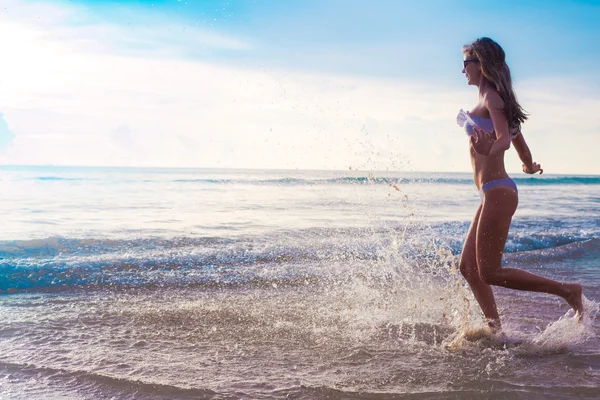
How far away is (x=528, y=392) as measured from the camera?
3.29 meters

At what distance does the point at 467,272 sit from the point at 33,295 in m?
4.77

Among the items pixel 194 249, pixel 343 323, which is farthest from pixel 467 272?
pixel 194 249

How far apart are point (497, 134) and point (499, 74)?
48cm

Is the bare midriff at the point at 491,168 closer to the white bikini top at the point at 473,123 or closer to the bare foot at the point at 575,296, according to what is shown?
the white bikini top at the point at 473,123

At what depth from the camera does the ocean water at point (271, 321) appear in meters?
3.46

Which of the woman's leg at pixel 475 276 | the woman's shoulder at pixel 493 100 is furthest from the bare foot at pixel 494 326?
the woman's shoulder at pixel 493 100

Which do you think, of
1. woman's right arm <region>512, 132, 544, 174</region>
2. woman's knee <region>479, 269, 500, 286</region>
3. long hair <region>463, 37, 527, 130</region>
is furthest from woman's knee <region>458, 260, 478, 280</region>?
long hair <region>463, 37, 527, 130</region>

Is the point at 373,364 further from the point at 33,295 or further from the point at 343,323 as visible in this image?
the point at 33,295

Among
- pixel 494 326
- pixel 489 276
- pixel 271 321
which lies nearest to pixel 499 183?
pixel 489 276

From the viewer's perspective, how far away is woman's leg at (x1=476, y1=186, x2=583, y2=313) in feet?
13.0

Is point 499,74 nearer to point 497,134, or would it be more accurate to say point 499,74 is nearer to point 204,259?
point 497,134

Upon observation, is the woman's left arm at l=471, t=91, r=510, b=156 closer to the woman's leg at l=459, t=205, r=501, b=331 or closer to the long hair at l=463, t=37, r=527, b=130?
the long hair at l=463, t=37, r=527, b=130

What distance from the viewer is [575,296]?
4.12 m

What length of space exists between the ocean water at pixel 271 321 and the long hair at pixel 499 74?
1309mm
